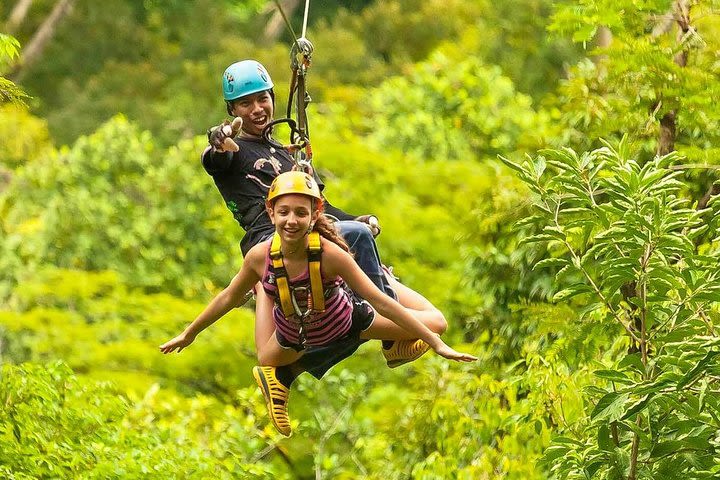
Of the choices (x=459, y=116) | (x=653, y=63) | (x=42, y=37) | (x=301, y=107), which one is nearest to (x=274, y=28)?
(x=42, y=37)

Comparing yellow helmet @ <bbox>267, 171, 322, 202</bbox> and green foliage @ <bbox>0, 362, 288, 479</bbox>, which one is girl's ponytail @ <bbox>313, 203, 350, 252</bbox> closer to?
yellow helmet @ <bbox>267, 171, 322, 202</bbox>

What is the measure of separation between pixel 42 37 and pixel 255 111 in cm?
3389

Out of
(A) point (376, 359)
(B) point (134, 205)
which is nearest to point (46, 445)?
(A) point (376, 359)

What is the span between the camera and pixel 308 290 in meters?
6.86

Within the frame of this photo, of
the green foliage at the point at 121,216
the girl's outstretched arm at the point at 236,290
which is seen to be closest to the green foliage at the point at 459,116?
the green foliage at the point at 121,216

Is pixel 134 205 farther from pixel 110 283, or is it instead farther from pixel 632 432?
pixel 632 432

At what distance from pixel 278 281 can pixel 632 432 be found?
185cm

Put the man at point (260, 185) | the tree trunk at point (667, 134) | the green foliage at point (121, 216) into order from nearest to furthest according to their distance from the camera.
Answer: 1. the man at point (260, 185)
2. the tree trunk at point (667, 134)
3. the green foliage at point (121, 216)

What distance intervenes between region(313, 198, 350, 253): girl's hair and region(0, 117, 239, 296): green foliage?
15.9 metres

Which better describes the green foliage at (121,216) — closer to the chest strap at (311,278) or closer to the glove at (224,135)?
the glove at (224,135)

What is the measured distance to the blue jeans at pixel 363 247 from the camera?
7113 millimetres

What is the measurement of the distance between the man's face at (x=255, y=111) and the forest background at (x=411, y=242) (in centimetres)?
102

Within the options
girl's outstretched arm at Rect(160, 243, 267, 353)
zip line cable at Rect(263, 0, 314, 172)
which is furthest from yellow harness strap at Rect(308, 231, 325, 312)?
zip line cable at Rect(263, 0, 314, 172)

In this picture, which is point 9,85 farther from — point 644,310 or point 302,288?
point 644,310
